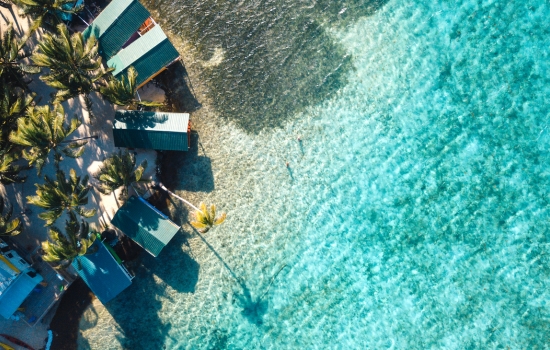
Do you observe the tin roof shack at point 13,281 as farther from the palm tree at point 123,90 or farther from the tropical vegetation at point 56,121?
the palm tree at point 123,90

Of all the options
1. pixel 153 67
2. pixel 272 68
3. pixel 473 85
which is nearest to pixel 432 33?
pixel 473 85

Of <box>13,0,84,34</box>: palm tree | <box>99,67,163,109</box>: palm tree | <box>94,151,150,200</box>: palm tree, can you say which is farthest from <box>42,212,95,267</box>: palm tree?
<box>13,0,84,34</box>: palm tree

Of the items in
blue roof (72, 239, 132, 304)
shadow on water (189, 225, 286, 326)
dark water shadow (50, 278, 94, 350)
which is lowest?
shadow on water (189, 225, 286, 326)

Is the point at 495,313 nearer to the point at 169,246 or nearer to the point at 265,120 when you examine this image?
the point at 265,120

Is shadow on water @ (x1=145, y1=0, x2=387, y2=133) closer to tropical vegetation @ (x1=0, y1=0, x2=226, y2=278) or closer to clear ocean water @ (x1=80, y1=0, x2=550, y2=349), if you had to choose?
clear ocean water @ (x1=80, y1=0, x2=550, y2=349)

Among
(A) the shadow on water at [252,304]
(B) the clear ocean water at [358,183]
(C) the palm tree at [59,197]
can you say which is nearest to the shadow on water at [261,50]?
(B) the clear ocean water at [358,183]

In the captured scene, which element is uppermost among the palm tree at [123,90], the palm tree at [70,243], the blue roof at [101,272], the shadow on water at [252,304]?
the palm tree at [123,90]
